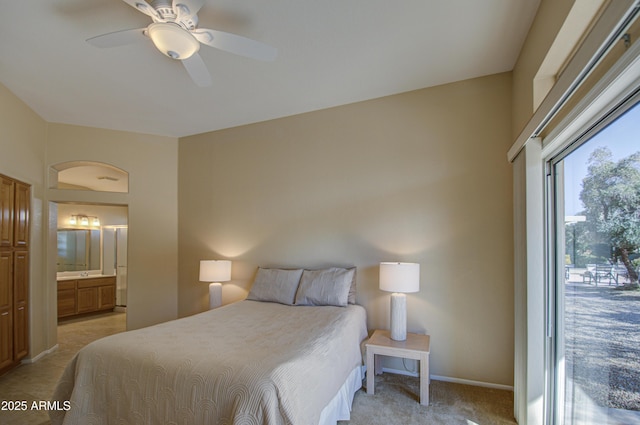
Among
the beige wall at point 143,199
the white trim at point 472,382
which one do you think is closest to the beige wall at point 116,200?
the beige wall at point 143,199

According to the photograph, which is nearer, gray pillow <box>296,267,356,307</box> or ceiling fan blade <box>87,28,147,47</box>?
ceiling fan blade <box>87,28,147,47</box>

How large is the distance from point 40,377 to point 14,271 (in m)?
1.12

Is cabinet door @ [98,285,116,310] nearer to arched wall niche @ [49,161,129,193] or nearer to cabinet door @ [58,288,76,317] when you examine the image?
cabinet door @ [58,288,76,317]

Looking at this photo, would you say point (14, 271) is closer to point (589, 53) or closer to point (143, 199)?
point (143, 199)

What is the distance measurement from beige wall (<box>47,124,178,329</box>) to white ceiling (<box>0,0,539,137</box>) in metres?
0.38

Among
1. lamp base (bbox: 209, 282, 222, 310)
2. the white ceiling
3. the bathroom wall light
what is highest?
the white ceiling

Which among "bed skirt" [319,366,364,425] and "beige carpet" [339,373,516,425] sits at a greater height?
"bed skirt" [319,366,364,425]

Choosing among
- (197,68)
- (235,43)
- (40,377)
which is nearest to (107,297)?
(40,377)

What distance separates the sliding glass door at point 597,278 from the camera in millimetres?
1337

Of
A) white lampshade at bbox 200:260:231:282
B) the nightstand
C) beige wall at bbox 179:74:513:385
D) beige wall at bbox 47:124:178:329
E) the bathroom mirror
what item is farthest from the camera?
the bathroom mirror

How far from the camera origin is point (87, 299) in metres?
5.91

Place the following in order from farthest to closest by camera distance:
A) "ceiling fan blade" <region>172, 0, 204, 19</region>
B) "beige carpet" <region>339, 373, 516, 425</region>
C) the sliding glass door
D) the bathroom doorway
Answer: the bathroom doorway → "beige carpet" <region>339, 373, 516, 425</region> → "ceiling fan blade" <region>172, 0, 204, 19</region> → the sliding glass door

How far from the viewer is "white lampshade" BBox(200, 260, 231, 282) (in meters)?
3.83

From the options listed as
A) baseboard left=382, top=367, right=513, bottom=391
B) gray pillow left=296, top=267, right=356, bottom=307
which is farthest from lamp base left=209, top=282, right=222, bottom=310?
baseboard left=382, top=367, right=513, bottom=391
